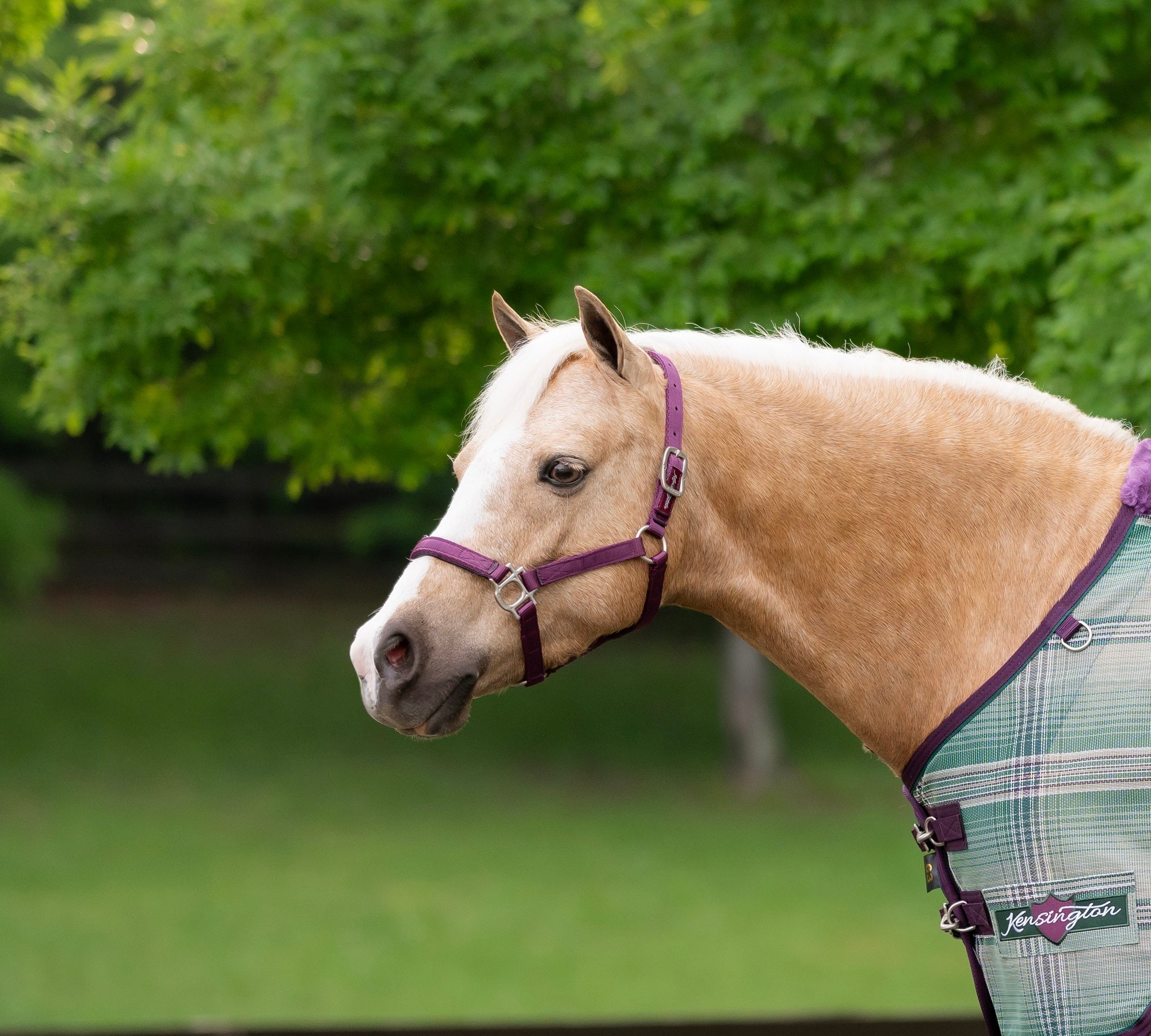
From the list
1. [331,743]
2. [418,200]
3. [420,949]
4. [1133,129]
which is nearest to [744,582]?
[418,200]

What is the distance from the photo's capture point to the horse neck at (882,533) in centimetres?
223

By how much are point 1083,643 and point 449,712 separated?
1.13m

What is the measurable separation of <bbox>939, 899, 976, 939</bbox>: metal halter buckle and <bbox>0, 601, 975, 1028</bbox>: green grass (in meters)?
7.89

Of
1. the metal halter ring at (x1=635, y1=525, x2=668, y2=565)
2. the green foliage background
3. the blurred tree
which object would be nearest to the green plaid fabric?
the metal halter ring at (x1=635, y1=525, x2=668, y2=565)

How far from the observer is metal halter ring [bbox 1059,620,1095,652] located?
2104 millimetres

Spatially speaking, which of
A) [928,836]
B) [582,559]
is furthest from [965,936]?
[582,559]

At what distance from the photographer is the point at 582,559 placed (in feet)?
7.18

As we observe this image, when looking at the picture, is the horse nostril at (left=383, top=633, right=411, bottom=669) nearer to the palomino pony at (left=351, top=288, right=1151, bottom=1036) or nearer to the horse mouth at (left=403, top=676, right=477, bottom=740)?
the palomino pony at (left=351, top=288, right=1151, bottom=1036)

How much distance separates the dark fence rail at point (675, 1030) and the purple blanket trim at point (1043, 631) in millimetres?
2741

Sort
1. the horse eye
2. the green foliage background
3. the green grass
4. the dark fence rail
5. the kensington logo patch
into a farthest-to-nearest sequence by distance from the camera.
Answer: the green grass → the dark fence rail → the green foliage background → the horse eye → the kensington logo patch

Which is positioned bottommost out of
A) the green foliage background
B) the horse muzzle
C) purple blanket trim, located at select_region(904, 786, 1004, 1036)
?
purple blanket trim, located at select_region(904, 786, 1004, 1036)

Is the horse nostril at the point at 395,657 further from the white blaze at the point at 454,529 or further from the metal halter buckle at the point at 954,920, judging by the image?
Answer: the metal halter buckle at the point at 954,920

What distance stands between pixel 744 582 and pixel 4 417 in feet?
47.6

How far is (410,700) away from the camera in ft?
7.00
